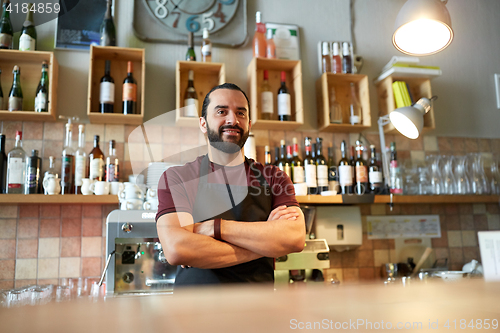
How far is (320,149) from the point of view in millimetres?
2738

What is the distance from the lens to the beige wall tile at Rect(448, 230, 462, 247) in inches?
117

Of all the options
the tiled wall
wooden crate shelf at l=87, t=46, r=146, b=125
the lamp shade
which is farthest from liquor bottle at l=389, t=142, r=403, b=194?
wooden crate shelf at l=87, t=46, r=146, b=125

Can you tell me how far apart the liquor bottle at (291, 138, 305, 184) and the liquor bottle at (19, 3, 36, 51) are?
170 cm

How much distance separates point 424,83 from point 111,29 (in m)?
2.21

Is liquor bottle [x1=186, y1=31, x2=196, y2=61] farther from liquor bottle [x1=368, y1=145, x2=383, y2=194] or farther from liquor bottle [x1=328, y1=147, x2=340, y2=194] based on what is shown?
liquor bottle [x1=368, y1=145, x2=383, y2=194]

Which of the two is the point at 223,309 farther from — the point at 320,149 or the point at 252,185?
the point at 320,149

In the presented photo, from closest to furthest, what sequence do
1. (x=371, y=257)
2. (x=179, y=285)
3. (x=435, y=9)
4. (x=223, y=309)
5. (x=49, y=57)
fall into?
(x=223, y=309), (x=179, y=285), (x=435, y=9), (x=49, y=57), (x=371, y=257)

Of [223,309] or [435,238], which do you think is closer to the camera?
[223,309]

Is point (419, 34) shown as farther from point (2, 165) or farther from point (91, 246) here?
point (2, 165)

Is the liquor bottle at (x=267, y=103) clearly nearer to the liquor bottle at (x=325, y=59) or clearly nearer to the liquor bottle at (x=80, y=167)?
the liquor bottle at (x=325, y=59)

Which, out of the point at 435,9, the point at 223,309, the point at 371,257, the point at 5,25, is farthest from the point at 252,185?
the point at 5,25

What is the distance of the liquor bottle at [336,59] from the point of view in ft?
9.43

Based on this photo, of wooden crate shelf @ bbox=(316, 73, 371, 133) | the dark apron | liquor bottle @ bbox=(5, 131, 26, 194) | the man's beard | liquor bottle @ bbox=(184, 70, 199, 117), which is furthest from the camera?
wooden crate shelf @ bbox=(316, 73, 371, 133)

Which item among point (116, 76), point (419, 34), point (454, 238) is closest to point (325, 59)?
point (419, 34)
